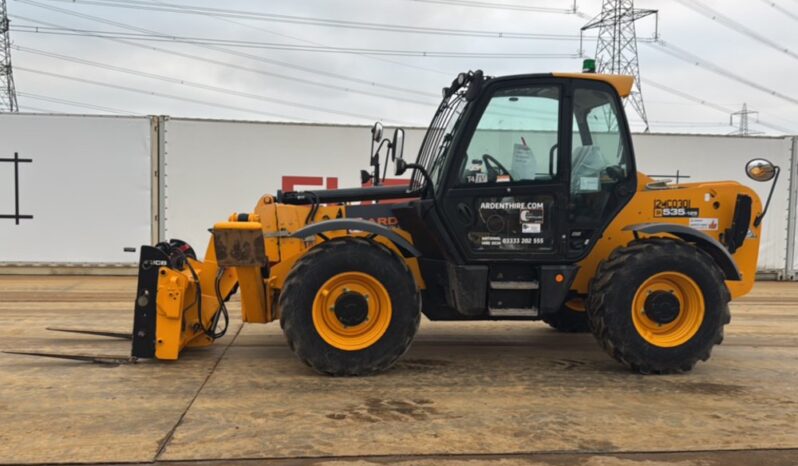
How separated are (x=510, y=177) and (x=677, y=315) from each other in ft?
5.29

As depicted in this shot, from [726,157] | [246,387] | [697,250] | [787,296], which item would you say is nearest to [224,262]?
[246,387]

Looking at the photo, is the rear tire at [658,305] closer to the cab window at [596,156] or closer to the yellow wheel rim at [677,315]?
the yellow wheel rim at [677,315]

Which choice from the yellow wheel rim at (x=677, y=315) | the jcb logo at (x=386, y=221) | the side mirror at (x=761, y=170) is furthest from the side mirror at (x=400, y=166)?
the side mirror at (x=761, y=170)

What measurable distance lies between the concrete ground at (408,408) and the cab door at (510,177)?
1.03m

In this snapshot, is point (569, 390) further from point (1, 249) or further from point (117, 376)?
point (1, 249)

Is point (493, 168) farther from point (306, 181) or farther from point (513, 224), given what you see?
point (306, 181)

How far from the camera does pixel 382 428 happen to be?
3.33 metres

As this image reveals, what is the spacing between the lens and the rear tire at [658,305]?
14.0 feet

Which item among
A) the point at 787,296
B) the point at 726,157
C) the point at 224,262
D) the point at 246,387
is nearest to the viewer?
the point at 246,387

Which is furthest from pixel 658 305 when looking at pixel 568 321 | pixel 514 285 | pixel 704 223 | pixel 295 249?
pixel 295 249

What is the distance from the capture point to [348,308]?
13.8 ft

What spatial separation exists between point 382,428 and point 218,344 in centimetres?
248

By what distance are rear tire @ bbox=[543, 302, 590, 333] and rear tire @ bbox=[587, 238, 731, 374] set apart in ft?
4.12

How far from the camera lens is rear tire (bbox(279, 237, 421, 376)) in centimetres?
416
